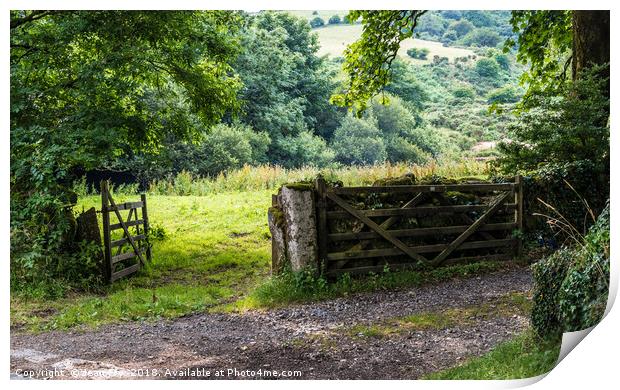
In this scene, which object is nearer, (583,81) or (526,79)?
(583,81)

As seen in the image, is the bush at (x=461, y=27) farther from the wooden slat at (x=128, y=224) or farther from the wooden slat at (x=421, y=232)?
the wooden slat at (x=128, y=224)

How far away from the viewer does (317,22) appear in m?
6.49

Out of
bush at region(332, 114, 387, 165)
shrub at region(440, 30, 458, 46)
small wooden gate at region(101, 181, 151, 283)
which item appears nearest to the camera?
shrub at region(440, 30, 458, 46)

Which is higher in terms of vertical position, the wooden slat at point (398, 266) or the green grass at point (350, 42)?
the green grass at point (350, 42)

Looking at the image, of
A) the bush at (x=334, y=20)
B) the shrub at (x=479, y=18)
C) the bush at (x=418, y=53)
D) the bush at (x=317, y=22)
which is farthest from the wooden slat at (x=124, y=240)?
the shrub at (x=479, y=18)

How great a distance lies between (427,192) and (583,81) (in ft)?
7.24

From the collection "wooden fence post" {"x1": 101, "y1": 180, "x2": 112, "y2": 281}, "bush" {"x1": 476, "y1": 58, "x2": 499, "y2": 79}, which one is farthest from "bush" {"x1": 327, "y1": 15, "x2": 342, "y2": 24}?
"wooden fence post" {"x1": 101, "y1": 180, "x2": 112, "y2": 281}

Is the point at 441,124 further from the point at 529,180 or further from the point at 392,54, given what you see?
the point at 529,180

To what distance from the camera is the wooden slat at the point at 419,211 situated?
7.59m

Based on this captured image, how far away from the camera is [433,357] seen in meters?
5.39

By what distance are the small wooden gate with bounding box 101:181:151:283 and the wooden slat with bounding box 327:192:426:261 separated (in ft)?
8.68

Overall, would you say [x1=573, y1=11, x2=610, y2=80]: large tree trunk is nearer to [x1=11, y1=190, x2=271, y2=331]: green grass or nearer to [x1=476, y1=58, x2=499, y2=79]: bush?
[x1=476, y1=58, x2=499, y2=79]: bush

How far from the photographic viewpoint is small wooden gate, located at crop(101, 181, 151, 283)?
26.0ft
